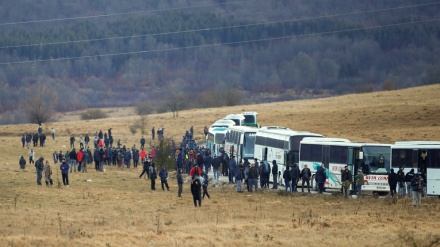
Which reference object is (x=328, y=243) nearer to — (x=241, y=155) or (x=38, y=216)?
(x=38, y=216)

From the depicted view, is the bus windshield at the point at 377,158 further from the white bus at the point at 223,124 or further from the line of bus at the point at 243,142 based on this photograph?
the white bus at the point at 223,124

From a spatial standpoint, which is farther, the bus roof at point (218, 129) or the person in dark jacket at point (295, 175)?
the bus roof at point (218, 129)

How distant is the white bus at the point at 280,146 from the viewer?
45344 mm

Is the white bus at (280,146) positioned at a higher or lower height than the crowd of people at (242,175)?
higher

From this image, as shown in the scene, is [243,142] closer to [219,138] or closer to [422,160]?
[219,138]

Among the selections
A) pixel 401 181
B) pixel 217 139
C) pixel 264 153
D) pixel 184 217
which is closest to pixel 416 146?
pixel 401 181

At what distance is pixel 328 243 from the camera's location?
2766 centimetres

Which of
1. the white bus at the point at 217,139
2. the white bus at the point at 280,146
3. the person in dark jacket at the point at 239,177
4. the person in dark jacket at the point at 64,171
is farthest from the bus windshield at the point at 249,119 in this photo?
the person in dark jacket at the point at 239,177

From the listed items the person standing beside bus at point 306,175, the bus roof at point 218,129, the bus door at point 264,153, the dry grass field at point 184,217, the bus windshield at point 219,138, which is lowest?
the dry grass field at point 184,217

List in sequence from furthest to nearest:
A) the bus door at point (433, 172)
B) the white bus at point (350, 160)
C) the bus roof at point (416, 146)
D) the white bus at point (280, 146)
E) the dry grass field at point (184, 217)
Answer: the white bus at point (280, 146), the white bus at point (350, 160), the bus roof at point (416, 146), the bus door at point (433, 172), the dry grass field at point (184, 217)

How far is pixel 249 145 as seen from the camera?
175 ft

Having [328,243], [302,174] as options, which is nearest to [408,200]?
[302,174]

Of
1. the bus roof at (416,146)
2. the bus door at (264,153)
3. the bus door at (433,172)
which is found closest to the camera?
the bus door at (433,172)

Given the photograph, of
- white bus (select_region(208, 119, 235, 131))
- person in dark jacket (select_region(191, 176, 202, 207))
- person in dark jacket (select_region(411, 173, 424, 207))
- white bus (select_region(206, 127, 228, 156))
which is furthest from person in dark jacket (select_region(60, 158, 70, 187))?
white bus (select_region(208, 119, 235, 131))
